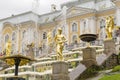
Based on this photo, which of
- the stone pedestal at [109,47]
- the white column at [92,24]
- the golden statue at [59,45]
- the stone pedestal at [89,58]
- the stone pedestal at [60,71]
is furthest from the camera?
the white column at [92,24]

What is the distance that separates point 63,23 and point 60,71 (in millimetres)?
44845

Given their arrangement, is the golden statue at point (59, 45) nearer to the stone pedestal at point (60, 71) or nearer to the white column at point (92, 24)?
the stone pedestal at point (60, 71)

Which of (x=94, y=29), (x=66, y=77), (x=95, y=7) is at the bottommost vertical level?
(x=66, y=77)

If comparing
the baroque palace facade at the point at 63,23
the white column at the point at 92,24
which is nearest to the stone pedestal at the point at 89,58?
the baroque palace facade at the point at 63,23

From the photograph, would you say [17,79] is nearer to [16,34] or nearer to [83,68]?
[83,68]

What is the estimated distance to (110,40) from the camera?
2233 cm

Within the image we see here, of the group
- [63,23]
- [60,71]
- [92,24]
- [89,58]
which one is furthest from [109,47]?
[63,23]

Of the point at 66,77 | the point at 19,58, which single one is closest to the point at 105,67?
the point at 66,77

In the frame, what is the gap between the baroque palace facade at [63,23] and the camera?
58062mm

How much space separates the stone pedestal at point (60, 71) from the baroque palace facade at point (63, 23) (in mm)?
35138

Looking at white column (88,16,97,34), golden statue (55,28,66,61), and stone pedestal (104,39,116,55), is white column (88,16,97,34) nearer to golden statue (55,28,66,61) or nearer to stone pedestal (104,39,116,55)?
stone pedestal (104,39,116,55)

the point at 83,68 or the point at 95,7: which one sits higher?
the point at 95,7

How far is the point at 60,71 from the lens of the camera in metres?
17.1

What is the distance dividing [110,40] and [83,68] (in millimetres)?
4713
